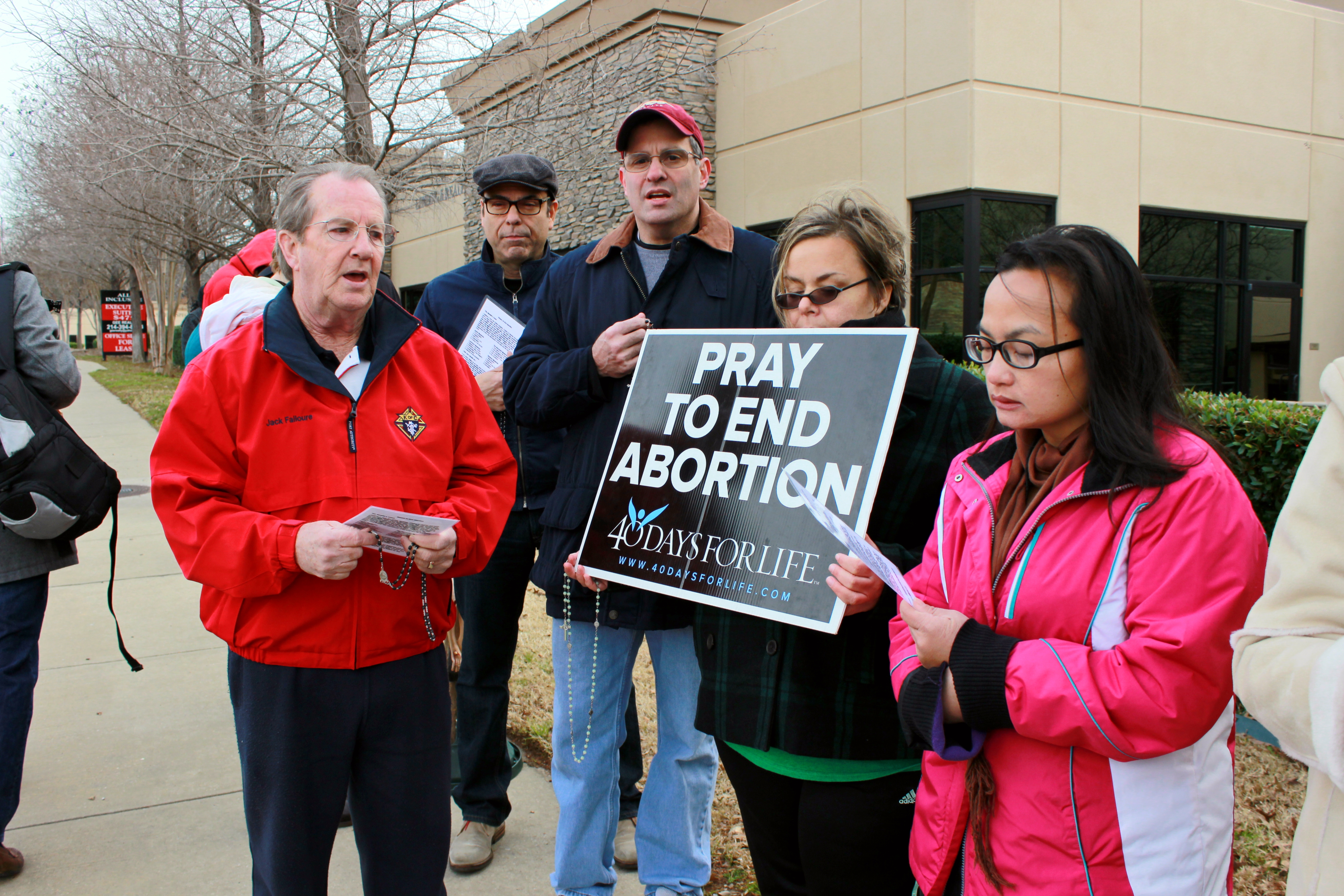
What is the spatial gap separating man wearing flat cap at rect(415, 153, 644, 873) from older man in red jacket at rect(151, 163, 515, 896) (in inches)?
34.4

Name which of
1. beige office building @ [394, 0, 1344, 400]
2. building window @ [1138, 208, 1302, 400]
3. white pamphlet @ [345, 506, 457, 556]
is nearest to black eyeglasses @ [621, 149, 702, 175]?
white pamphlet @ [345, 506, 457, 556]

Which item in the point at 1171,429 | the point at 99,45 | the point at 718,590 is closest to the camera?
the point at 1171,429

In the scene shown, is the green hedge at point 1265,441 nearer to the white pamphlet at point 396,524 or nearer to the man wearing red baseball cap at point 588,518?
the man wearing red baseball cap at point 588,518

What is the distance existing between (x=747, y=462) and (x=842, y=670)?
50cm

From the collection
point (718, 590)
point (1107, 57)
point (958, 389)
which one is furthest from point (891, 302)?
point (1107, 57)

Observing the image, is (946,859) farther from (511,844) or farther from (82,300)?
(82,300)

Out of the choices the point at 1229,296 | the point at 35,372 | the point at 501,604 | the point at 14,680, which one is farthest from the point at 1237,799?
the point at 1229,296

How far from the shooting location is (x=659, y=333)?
249cm

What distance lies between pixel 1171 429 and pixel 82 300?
7998cm

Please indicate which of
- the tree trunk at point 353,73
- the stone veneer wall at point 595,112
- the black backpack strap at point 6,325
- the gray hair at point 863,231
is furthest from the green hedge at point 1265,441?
the tree trunk at point 353,73

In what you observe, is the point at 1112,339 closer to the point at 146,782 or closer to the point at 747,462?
the point at 747,462

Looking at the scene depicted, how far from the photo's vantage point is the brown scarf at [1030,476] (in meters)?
1.67

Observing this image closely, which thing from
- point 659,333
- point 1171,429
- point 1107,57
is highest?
point 1107,57

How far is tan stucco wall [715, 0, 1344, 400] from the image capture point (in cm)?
1186
